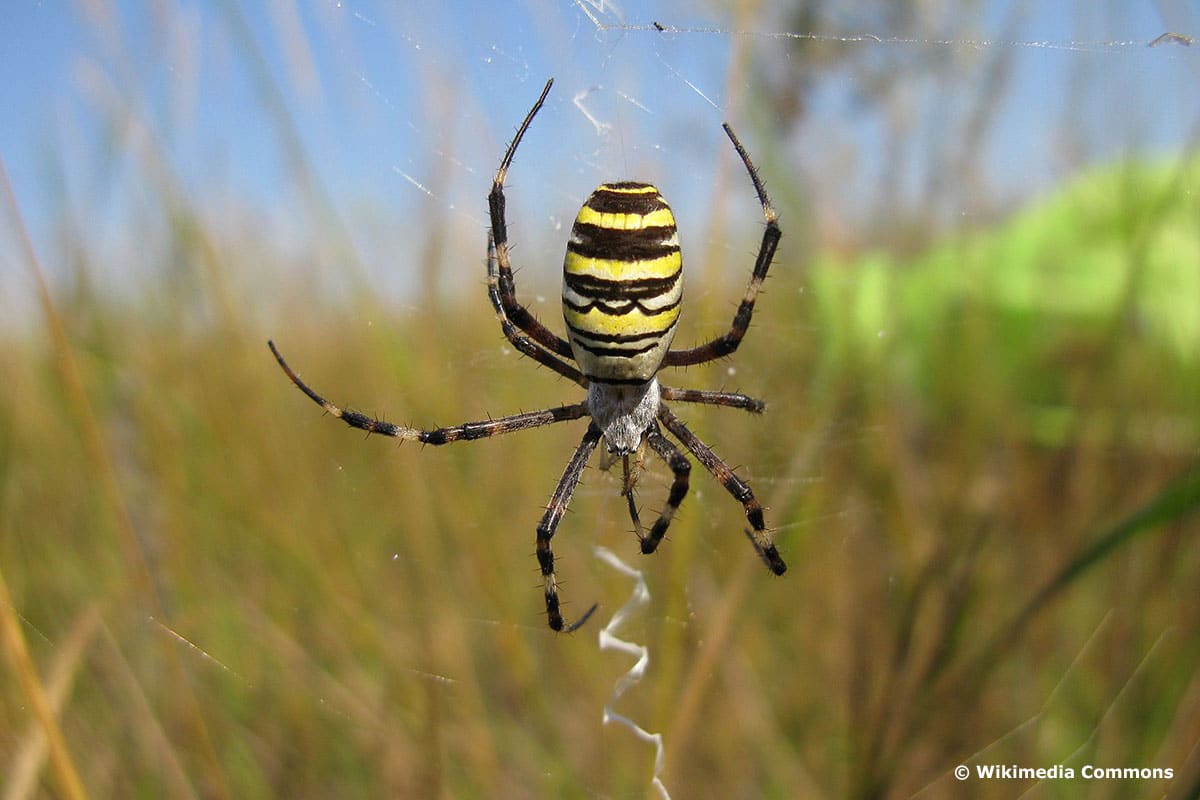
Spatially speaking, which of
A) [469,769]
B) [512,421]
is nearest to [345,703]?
[469,769]

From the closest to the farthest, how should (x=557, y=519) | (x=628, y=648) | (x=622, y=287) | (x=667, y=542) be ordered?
1. (x=622, y=287)
2. (x=557, y=519)
3. (x=667, y=542)
4. (x=628, y=648)

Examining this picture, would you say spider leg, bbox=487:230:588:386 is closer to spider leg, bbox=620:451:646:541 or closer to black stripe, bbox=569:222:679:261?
spider leg, bbox=620:451:646:541

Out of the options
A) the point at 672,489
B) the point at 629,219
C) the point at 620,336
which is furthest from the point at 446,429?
the point at 629,219

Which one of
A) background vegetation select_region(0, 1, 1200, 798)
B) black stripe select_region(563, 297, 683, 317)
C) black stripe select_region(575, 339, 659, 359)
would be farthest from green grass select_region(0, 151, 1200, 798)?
Answer: black stripe select_region(563, 297, 683, 317)

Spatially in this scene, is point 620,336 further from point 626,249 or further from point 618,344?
point 626,249

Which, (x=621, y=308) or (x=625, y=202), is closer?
(x=625, y=202)

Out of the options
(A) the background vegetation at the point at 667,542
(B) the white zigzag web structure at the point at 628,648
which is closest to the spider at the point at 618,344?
(A) the background vegetation at the point at 667,542
